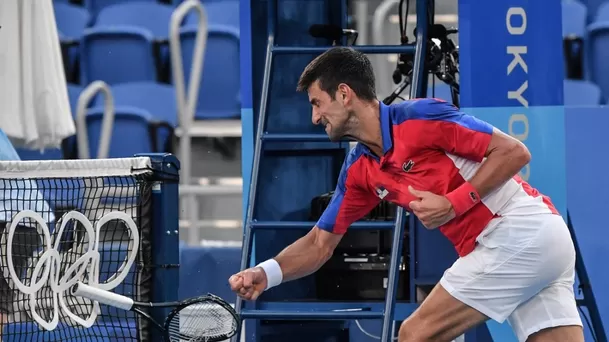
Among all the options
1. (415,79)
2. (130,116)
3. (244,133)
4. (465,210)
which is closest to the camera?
(465,210)

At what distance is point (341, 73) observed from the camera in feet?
13.1

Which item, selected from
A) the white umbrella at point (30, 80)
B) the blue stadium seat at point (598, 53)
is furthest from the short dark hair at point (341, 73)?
the blue stadium seat at point (598, 53)

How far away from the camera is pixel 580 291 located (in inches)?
207

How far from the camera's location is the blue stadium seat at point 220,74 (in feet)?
27.4

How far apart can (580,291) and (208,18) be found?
4.58m

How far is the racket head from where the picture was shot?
3516mm

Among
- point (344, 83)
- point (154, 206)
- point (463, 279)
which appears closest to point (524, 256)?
point (463, 279)

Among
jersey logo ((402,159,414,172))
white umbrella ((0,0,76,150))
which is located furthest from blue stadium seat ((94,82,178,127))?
jersey logo ((402,159,414,172))

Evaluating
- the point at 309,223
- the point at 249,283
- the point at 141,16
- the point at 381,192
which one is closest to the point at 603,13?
the point at 141,16

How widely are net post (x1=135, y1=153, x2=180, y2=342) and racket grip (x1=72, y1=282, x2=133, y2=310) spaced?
1.01 ft

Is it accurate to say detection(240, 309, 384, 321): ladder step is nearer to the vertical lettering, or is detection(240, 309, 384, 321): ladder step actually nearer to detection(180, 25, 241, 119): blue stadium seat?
the vertical lettering

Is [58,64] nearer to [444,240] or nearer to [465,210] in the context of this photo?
[444,240]

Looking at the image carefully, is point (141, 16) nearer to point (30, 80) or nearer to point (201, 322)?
point (30, 80)

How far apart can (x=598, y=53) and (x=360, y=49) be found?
3739 mm
